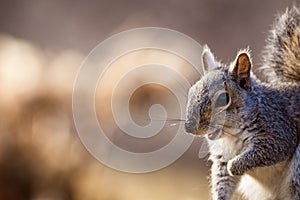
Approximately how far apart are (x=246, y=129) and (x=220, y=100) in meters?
0.08

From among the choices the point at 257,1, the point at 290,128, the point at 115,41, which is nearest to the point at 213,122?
the point at 290,128

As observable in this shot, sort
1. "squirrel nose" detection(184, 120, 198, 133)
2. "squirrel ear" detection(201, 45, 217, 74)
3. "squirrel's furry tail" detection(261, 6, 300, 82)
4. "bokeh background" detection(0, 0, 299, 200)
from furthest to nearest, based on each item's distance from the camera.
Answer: "bokeh background" detection(0, 0, 299, 200) → "squirrel's furry tail" detection(261, 6, 300, 82) → "squirrel ear" detection(201, 45, 217, 74) → "squirrel nose" detection(184, 120, 198, 133)

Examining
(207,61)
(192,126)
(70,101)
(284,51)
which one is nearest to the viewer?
(192,126)

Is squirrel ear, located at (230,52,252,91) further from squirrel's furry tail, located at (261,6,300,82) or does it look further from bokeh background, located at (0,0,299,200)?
bokeh background, located at (0,0,299,200)

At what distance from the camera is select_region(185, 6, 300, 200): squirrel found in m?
1.42

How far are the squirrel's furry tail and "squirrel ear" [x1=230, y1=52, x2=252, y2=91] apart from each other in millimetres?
322

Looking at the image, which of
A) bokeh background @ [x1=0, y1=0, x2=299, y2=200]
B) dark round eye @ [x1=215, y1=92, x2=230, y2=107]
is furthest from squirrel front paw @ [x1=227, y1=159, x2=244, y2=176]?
bokeh background @ [x1=0, y1=0, x2=299, y2=200]

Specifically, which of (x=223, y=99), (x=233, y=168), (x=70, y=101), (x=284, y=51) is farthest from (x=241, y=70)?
(x=70, y=101)

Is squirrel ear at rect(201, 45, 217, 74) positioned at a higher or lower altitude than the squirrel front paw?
higher

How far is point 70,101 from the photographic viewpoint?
3512 mm

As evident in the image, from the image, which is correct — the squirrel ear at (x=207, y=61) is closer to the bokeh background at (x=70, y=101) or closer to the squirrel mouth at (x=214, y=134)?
the squirrel mouth at (x=214, y=134)

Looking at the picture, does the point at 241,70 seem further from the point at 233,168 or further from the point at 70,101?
the point at 70,101

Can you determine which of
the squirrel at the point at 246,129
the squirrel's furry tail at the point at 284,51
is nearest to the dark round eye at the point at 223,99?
the squirrel at the point at 246,129

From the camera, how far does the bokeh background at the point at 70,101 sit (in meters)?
3.33
